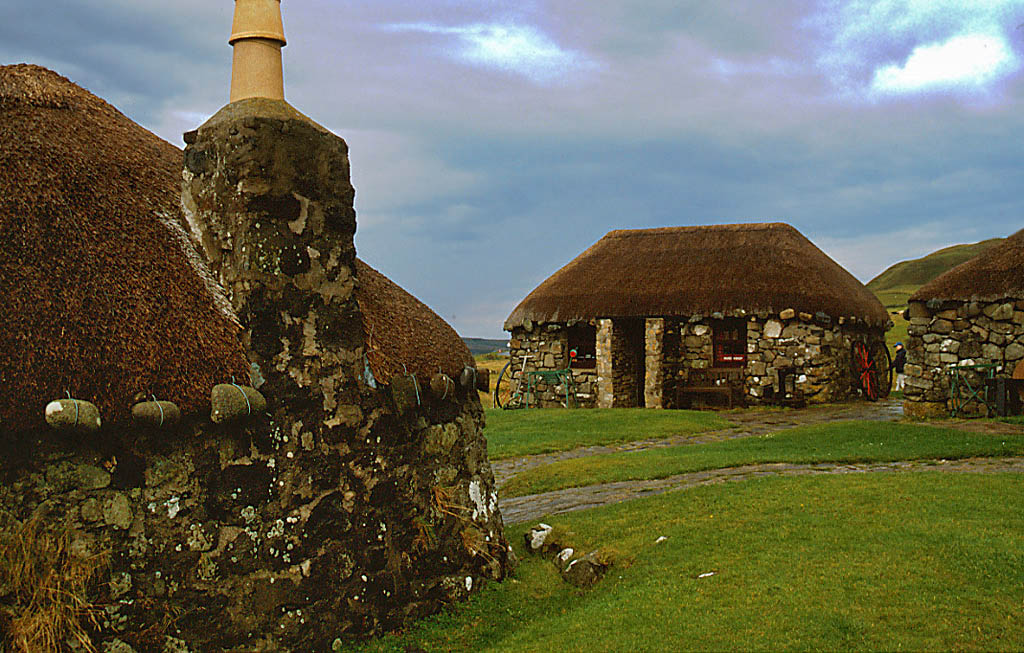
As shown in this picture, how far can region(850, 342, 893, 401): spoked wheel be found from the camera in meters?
24.8

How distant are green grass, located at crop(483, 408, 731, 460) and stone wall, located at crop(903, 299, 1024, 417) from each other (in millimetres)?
4078

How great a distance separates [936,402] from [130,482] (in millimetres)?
16787

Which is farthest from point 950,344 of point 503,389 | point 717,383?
point 503,389

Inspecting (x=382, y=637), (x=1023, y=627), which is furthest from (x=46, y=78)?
(x=1023, y=627)

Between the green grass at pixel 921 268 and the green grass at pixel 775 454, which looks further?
the green grass at pixel 921 268

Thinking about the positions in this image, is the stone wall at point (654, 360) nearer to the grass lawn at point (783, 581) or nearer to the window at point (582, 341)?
the window at point (582, 341)

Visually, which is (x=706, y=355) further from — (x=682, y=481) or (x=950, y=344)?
(x=682, y=481)

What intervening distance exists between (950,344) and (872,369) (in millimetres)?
8311

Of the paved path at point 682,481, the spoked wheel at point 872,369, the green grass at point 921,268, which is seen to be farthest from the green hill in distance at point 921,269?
the paved path at point 682,481

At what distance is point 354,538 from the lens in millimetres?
6277

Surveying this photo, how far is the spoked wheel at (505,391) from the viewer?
1012 inches

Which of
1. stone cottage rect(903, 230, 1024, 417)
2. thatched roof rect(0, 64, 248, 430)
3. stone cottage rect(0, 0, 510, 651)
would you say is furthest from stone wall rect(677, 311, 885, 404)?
thatched roof rect(0, 64, 248, 430)

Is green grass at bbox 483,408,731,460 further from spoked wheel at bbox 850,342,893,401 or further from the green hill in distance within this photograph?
Result: the green hill in distance

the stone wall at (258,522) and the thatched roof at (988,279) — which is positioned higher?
the thatched roof at (988,279)
